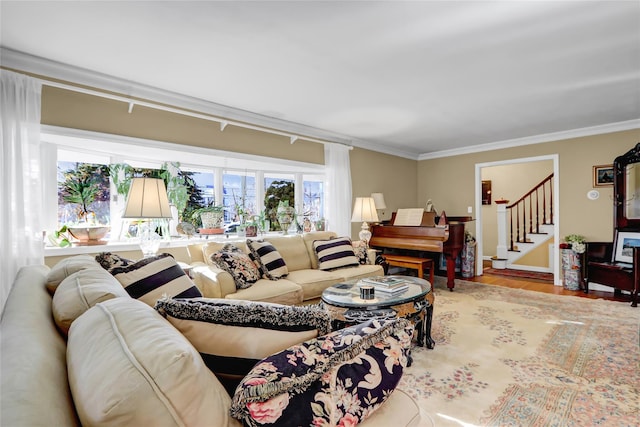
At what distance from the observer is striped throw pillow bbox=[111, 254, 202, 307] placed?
5.74 feet

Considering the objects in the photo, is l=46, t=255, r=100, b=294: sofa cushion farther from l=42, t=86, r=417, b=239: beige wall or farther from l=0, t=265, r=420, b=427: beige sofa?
l=42, t=86, r=417, b=239: beige wall

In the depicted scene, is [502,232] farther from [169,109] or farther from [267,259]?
[169,109]

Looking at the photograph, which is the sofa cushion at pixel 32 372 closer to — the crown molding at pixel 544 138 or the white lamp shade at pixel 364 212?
the white lamp shade at pixel 364 212

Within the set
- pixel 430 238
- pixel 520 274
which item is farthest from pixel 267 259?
pixel 520 274

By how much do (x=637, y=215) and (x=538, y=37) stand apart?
3.65m

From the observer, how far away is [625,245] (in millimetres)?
4301

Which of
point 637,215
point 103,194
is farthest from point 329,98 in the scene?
point 637,215

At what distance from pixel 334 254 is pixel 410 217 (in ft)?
5.88

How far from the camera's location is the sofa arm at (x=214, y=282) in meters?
2.72

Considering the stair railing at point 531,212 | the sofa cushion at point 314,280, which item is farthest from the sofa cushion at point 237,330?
the stair railing at point 531,212

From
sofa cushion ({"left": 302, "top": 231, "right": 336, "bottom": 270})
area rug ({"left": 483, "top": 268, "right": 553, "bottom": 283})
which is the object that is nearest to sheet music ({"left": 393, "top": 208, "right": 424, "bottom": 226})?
sofa cushion ({"left": 302, "top": 231, "right": 336, "bottom": 270})

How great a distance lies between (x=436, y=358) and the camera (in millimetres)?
2543

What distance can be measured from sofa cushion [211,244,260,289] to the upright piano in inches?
105

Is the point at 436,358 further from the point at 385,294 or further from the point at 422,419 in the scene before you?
the point at 422,419
